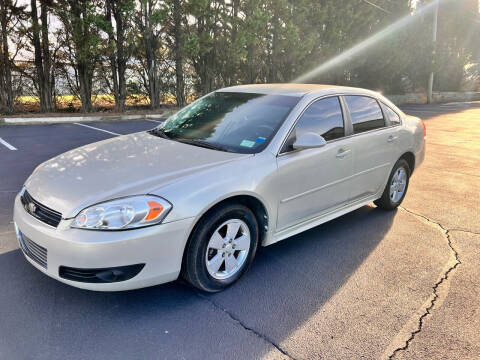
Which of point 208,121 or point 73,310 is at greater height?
point 208,121

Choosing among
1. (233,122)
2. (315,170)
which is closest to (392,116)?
(315,170)

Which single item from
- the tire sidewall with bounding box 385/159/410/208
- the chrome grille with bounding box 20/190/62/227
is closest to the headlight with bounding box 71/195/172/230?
the chrome grille with bounding box 20/190/62/227

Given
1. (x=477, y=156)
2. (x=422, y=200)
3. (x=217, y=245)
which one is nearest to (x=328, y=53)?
(x=477, y=156)

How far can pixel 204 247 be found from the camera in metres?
3.01

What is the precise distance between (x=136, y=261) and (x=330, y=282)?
1.62 metres

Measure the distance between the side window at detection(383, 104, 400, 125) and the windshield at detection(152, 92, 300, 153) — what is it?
1.51 m

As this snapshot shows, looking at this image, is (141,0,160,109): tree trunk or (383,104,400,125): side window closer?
(383,104,400,125): side window

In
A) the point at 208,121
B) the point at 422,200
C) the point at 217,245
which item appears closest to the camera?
the point at 217,245

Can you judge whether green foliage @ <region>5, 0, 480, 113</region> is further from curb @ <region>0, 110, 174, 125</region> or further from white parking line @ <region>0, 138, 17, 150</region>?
white parking line @ <region>0, 138, 17, 150</region>

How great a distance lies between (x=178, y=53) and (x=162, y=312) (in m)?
13.8

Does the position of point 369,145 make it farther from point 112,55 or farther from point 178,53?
point 178,53

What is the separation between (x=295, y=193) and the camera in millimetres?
3602

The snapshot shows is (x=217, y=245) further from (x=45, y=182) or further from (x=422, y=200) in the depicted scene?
(x=422, y=200)

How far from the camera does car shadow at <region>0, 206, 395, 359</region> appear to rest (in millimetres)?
2547
